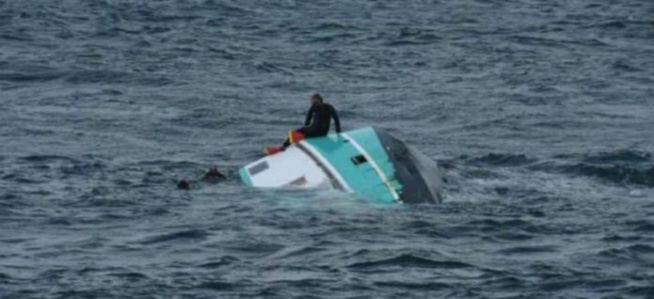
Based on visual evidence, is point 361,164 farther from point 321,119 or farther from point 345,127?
point 345,127

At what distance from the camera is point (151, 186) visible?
32.1 m

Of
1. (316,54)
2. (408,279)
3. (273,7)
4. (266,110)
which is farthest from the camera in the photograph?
(273,7)

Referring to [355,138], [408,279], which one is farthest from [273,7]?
[408,279]

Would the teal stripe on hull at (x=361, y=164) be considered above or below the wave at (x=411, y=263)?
above

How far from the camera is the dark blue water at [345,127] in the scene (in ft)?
84.7

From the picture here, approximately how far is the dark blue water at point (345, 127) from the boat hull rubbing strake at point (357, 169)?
18.6 inches

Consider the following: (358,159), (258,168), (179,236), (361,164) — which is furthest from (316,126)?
(179,236)

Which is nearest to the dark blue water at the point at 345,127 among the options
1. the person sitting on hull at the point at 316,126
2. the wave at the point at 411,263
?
the wave at the point at 411,263

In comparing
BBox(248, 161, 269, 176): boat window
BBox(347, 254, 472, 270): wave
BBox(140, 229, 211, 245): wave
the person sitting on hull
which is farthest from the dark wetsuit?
BBox(347, 254, 472, 270): wave

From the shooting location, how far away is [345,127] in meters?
39.9

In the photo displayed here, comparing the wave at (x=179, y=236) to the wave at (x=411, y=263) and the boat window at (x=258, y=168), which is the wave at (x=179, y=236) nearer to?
the wave at (x=411, y=263)

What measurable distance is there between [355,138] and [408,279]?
25.2ft

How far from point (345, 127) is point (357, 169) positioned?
8685mm

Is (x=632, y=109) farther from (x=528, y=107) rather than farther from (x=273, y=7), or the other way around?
(x=273, y=7)
